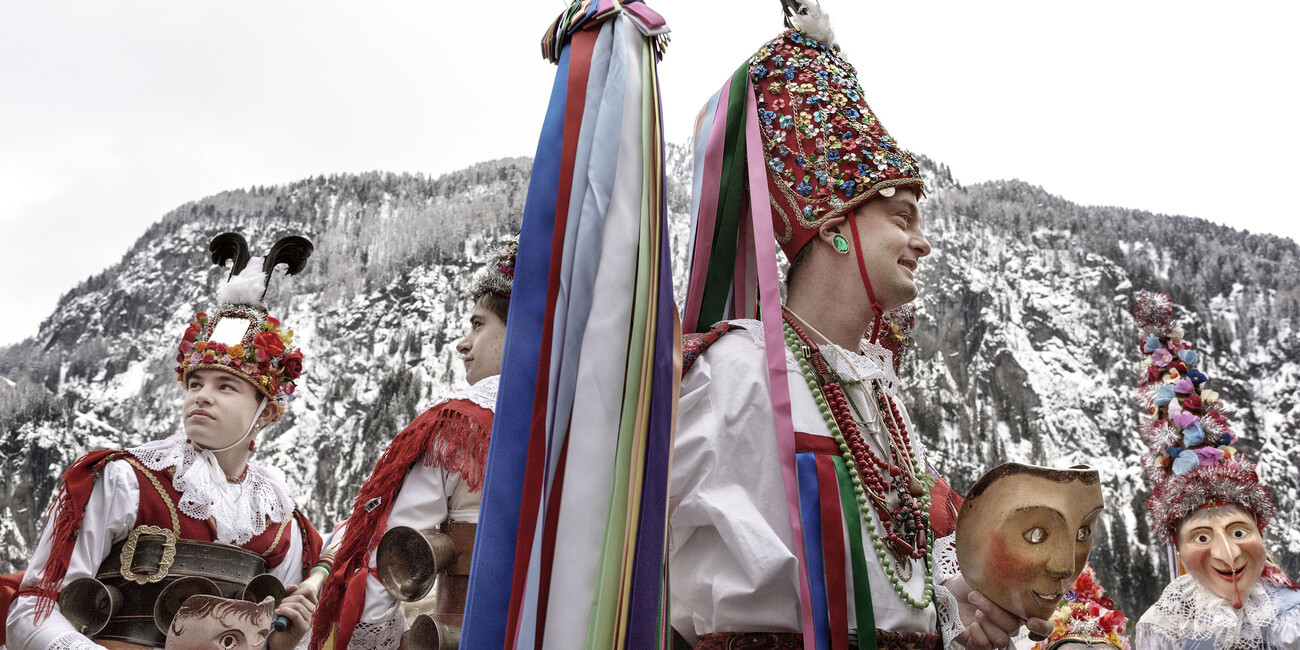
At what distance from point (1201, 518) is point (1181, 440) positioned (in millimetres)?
407

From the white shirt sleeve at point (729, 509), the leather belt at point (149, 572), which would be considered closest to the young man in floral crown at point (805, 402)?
the white shirt sleeve at point (729, 509)

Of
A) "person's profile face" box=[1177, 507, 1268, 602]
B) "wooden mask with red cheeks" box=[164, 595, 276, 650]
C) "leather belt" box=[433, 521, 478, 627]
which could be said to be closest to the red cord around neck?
"leather belt" box=[433, 521, 478, 627]

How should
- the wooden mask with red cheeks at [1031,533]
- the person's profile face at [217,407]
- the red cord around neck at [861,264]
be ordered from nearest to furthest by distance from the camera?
1. the wooden mask with red cheeks at [1031,533]
2. the red cord around neck at [861,264]
3. the person's profile face at [217,407]

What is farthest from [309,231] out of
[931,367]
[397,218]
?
[931,367]

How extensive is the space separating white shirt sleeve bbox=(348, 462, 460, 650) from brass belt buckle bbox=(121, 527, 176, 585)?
1151 millimetres

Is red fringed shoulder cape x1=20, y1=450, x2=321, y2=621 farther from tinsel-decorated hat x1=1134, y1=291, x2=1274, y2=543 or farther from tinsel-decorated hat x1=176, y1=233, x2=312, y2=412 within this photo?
tinsel-decorated hat x1=1134, y1=291, x2=1274, y2=543

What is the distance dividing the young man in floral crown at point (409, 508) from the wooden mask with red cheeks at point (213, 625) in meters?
0.31

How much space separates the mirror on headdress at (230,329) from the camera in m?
3.66

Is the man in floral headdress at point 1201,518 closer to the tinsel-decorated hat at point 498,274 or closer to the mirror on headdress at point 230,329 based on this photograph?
the tinsel-decorated hat at point 498,274

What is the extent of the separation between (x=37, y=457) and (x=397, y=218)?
27.0 ft

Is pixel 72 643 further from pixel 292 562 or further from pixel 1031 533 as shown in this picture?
pixel 1031 533

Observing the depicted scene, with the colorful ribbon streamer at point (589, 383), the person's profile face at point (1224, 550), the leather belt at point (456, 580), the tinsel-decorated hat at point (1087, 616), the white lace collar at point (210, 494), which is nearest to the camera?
the colorful ribbon streamer at point (589, 383)

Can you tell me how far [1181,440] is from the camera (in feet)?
14.8

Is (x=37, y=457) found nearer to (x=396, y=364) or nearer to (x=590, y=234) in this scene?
(x=396, y=364)
